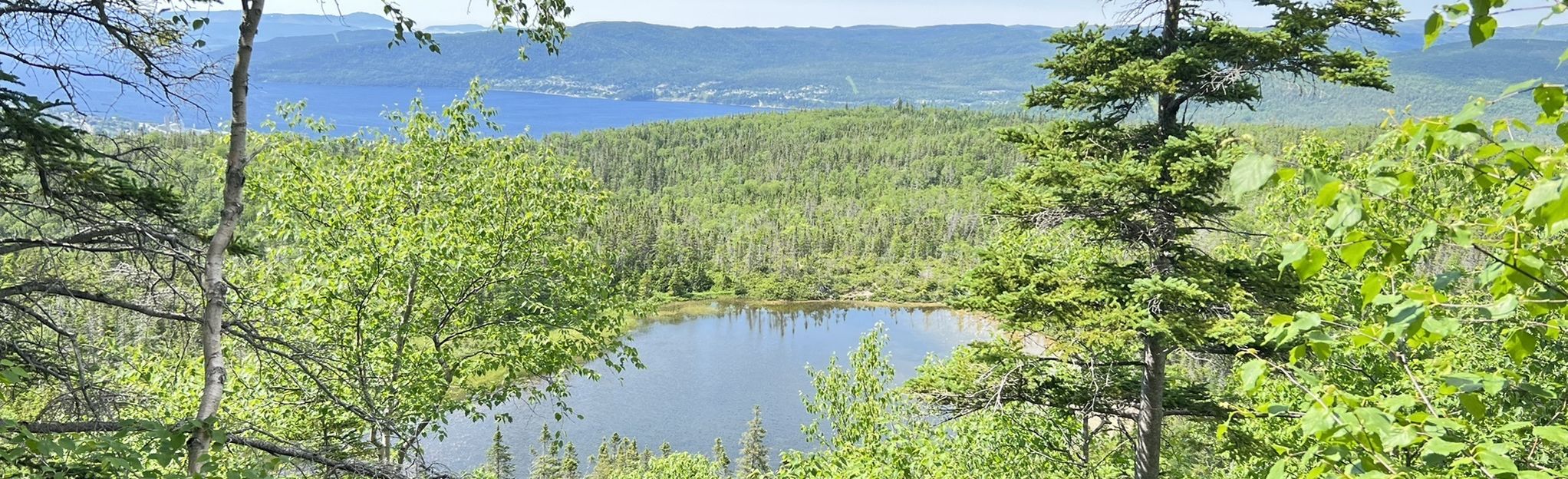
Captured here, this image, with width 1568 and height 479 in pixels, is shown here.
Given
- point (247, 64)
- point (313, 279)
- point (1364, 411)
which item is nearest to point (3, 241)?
point (247, 64)

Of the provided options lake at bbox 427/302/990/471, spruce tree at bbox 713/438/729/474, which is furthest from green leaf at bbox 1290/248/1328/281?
spruce tree at bbox 713/438/729/474

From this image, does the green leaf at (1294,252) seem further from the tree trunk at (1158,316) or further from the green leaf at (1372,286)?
the tree trunk at (1158,316)

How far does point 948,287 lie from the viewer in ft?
33.9

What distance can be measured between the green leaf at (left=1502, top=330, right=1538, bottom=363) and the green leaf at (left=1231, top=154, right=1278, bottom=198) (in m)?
0.88

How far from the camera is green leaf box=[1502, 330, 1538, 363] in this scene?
6.66 ft

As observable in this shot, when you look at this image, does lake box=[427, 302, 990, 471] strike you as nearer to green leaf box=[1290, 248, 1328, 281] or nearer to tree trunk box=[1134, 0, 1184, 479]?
tree trunk box=[1134, 0, 1184, 479]

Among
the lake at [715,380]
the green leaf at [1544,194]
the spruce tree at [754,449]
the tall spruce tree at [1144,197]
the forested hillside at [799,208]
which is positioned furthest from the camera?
the forested hillside at [799,208]

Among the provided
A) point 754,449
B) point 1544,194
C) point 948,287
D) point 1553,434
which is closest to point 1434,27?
point 1544,194

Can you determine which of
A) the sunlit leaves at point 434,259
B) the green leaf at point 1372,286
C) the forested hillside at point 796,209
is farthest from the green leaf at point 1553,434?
the forested hillside at point 796,209

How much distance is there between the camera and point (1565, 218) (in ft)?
5.07

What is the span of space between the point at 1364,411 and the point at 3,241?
4.89 m

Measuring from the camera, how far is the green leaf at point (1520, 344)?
80.0 inches

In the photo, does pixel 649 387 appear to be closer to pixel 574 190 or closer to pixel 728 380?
pixel 728 380

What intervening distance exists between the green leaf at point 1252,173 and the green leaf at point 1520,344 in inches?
34.8
